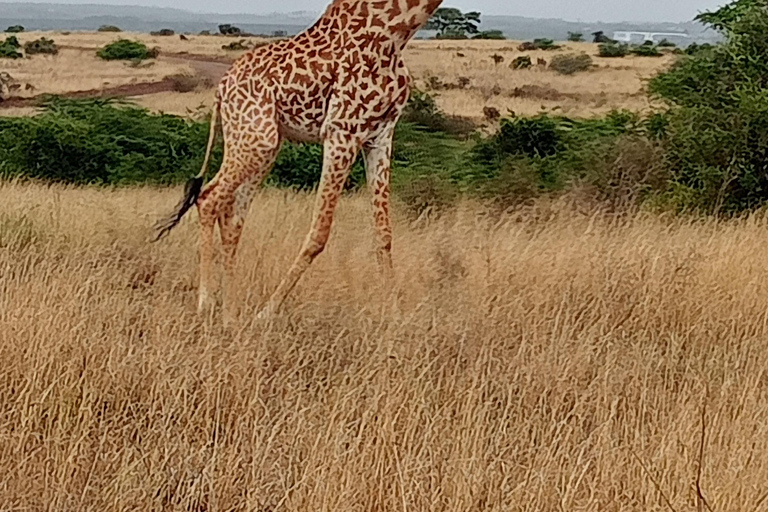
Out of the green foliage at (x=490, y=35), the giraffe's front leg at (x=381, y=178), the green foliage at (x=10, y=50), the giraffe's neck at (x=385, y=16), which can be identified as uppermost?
the giraffe's neck at (x=385, y=16)

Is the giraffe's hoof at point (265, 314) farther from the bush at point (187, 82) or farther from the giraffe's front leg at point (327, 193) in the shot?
the bush at point (187, 82)

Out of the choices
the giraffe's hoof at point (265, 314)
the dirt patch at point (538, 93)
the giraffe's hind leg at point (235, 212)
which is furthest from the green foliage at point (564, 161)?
the dirt patch at point (538, 93)

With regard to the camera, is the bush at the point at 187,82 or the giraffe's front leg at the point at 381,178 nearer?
the giraffe's front leg at the point at 381,178

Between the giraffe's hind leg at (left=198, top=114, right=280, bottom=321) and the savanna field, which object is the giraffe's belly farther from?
the savanna field

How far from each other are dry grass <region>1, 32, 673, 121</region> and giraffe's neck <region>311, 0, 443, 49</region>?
17162 mm

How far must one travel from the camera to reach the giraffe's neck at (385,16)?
5.36 m

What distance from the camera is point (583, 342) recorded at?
16.0 ft

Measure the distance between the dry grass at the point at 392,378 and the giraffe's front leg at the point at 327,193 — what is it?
0.72 feet

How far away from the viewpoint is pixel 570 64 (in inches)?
1710

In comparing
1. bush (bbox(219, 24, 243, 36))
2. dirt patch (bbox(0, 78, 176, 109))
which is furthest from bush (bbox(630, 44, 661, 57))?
bush (bbox(219, 24, 243, 36))

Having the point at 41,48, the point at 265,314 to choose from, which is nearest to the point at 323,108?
the point at 265,314

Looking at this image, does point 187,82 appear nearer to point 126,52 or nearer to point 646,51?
point 126,52

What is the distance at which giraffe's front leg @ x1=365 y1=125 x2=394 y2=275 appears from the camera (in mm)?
5496

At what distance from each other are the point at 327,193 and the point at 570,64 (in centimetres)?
3965
